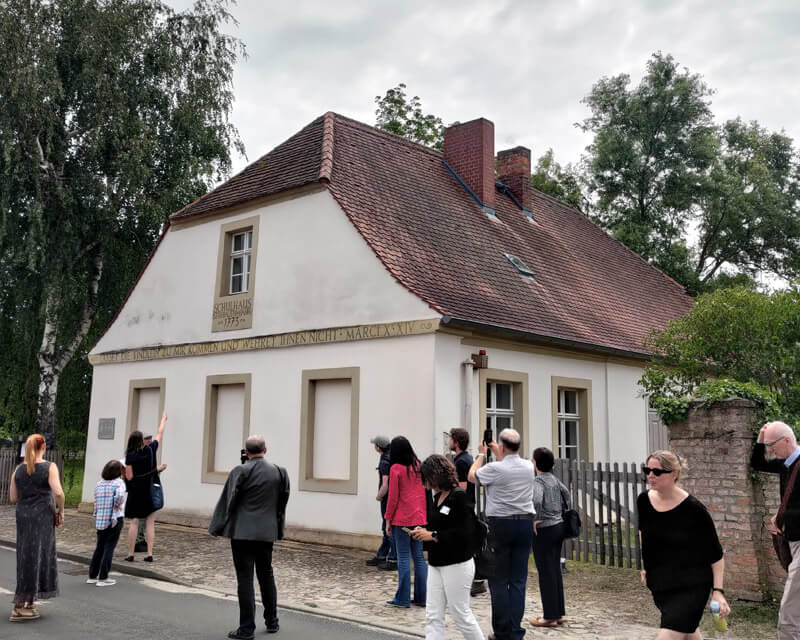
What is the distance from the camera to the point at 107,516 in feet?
29.3

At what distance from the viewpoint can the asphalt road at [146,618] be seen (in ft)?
22.2

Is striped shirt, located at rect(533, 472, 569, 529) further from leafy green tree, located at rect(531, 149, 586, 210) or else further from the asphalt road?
leafy green tree, located at rect(531, 149, 586, 210)

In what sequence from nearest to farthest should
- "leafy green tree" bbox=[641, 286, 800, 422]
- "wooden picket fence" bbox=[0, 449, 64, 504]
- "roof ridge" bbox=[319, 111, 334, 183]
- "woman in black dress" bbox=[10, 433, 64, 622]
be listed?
"woman in black dress" bbox=[10, 433, 64, 622]
"leafy green tree" bbox=[641, 286, 800, 422]
"roof ridge" bbox=[319, 111, 334, 183]
"wooden picket fence" bbox=[0, 449, 64, 504]

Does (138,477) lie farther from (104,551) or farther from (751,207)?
(751,207)

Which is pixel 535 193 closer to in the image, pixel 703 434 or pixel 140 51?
pixel 140 51

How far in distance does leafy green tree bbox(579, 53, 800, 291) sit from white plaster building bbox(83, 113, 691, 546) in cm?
1145

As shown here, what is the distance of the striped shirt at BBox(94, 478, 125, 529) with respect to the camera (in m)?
8.92

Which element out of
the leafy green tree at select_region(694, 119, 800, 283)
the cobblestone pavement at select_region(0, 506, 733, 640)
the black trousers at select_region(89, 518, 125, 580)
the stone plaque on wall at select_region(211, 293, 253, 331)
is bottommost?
the cobblestone pavement at select_region(0, 506, 733, 640)

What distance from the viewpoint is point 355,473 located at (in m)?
12.5

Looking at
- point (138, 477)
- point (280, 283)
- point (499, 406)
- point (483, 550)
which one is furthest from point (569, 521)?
point (280, 283)

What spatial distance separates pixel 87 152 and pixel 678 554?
1897 cm

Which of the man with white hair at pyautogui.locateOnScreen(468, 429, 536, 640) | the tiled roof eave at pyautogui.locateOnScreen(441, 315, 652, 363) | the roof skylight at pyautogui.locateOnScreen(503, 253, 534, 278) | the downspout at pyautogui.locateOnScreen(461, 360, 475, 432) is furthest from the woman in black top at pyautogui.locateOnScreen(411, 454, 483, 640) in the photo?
the roof skylight at pyautogui.locateOnScreen(503, 253, 534, 278)

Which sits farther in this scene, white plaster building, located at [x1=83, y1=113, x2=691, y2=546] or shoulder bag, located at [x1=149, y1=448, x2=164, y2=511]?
white plaster building, located at [x1=83, y1=113, x2=691, y2=546]

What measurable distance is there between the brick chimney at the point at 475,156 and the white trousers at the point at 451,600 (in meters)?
13.2
